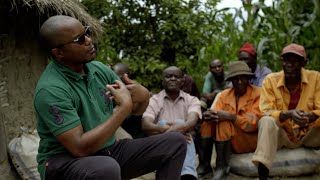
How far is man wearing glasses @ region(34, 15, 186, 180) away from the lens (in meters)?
2.80

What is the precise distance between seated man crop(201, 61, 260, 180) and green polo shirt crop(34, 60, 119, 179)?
208 centimetres

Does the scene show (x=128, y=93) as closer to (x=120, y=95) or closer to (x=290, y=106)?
A: (x=120, y=95)

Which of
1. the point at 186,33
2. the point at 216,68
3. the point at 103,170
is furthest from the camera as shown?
the point at 186,33

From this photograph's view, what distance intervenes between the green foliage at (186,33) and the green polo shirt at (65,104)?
366 centimetres

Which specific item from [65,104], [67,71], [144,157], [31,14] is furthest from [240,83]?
[65,104]

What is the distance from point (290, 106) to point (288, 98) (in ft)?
0.26

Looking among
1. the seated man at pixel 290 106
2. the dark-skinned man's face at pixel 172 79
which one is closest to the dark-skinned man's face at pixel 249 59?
the seated man at pixel 290 106

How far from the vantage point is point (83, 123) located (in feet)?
9.84

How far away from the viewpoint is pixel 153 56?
23.6ft

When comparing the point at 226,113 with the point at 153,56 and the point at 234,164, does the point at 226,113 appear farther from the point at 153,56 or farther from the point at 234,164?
the point at 153,56

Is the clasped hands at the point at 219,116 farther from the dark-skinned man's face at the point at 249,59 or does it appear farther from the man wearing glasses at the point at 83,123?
the man wearing glasses at the point at 83,123

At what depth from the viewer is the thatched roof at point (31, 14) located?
14.8ft

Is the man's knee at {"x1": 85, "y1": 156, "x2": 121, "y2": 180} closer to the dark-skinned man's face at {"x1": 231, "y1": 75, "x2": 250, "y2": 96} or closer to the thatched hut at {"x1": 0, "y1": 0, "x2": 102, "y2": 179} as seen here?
the thatched hut at {"x1": 0, "y1": 0, "x2": 102, "y2": 179}

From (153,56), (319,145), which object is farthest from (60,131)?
(153,56)
